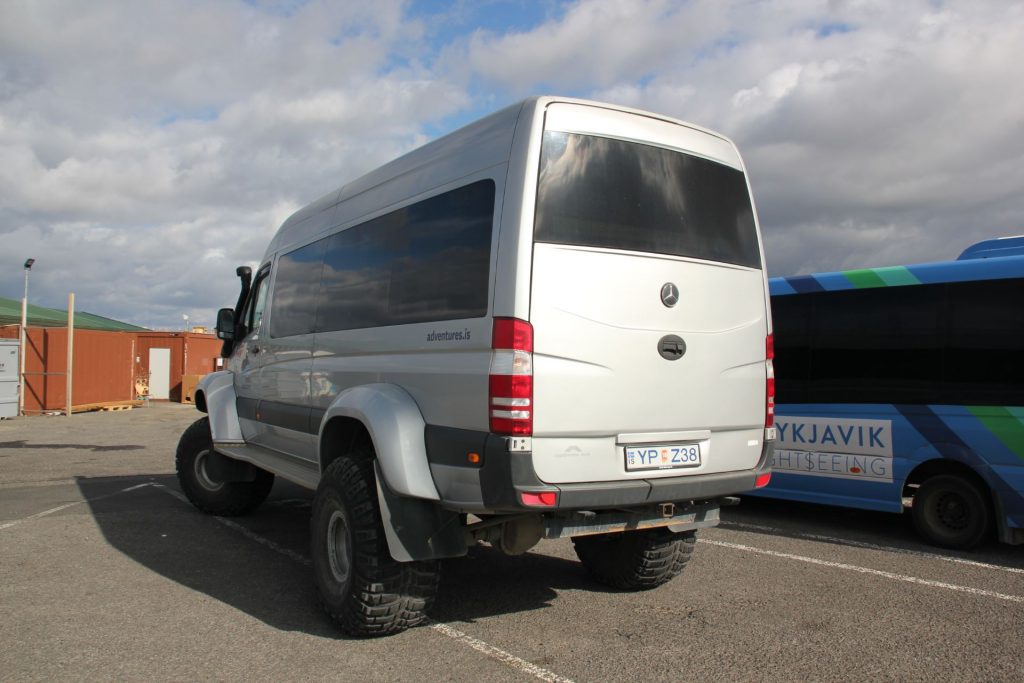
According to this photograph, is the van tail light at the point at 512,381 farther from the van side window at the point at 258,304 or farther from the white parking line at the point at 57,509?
the white parking line at the point at 57,509

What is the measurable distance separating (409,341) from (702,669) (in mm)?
2255

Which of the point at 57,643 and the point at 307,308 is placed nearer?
the point at 57,643

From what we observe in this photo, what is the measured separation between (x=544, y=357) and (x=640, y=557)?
6.64 ft

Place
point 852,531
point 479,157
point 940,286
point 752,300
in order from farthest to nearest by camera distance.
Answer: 1. point 852,531
2. point 940,286
3. point 752,300
4. point 479,157

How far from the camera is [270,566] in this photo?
5.86 metres

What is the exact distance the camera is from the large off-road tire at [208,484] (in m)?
7.62

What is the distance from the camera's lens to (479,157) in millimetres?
4117

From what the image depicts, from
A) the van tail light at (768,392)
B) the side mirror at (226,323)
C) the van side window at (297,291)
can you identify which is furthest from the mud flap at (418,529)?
the side mirror at (226,323)

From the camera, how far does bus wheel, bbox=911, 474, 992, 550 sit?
21.3ft

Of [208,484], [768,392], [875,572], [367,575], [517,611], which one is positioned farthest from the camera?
[208,484]

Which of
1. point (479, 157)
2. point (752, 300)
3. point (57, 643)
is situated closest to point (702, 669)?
point (752, 300)

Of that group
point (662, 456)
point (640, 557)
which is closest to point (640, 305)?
point (662, 456)

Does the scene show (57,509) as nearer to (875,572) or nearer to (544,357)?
(544,357)

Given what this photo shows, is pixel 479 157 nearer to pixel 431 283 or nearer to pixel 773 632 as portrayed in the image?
pixel 431 283
